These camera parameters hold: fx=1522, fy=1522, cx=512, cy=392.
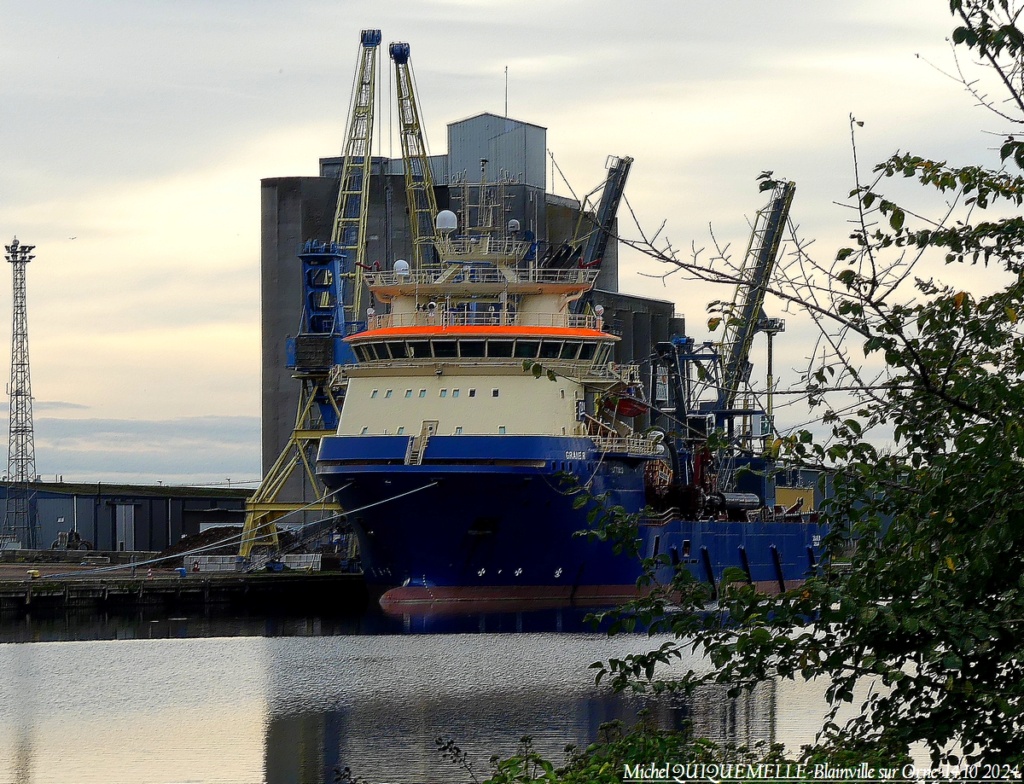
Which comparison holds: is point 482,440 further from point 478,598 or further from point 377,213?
point 377,213

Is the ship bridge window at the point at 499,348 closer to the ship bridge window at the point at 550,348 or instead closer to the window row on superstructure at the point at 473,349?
the window row on superstructure at the point at 473,349

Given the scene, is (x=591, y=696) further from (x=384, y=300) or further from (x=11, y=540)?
(x=11, y=540)

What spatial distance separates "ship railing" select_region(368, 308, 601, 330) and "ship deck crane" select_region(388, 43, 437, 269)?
34.7 ft

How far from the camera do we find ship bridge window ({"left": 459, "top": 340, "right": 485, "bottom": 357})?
142ft

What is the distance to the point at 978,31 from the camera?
9.31 metres

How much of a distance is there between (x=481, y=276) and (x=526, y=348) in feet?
14.0

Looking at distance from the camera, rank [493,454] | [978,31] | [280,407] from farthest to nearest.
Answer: [280,407] < [493,454] < [978,31]

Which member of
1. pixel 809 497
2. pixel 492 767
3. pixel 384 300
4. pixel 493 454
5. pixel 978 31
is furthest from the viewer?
pixel 809 497

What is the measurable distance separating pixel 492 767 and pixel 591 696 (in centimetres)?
691

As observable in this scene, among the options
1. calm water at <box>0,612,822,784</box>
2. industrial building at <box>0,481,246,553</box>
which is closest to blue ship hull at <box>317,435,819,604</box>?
calm water at <box>0,612,822,784</box>

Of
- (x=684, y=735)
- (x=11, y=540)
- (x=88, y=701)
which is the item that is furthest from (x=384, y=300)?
(x=684, y=735)

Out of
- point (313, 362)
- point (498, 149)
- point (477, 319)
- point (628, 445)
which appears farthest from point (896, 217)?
point (498, 149)

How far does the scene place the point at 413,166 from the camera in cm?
7338

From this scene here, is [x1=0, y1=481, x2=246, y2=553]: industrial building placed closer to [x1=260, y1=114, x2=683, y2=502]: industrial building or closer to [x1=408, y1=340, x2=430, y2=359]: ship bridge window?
[x1=260, y1=114, x2=683, y2=502]: industrial building
